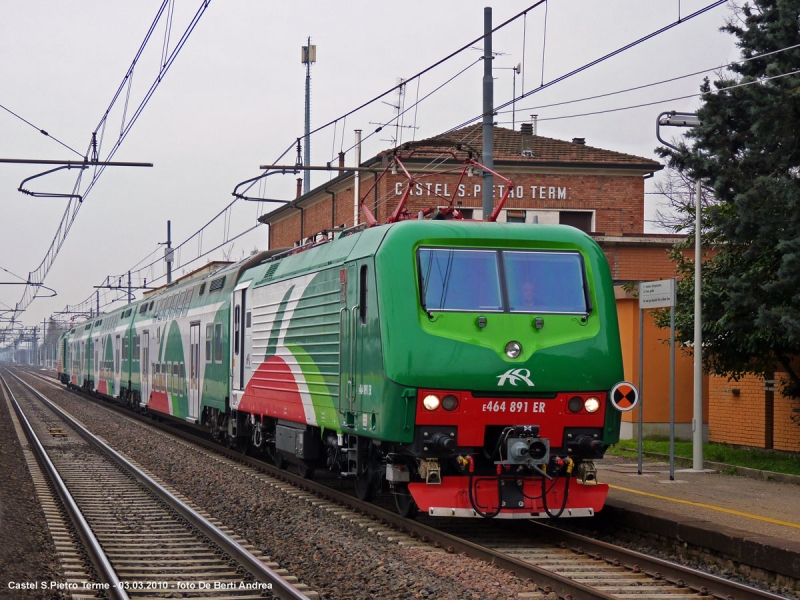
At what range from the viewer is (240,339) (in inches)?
665

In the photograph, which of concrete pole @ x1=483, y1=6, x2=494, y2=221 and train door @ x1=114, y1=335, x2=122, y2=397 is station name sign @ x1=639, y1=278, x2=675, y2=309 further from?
train door @ x1=114, y1=335, x2=122, y2=397

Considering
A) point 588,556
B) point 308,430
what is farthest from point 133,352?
point 588,556

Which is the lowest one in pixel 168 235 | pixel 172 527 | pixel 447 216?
pixel 172 527

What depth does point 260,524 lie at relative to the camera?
35.9 feet

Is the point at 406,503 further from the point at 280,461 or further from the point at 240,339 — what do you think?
the point at 240,339

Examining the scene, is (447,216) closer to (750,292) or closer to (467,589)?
(750,292)

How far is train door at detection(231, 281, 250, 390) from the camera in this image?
16531mm

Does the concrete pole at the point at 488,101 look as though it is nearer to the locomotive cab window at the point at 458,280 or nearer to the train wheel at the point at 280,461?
the train wheel at the point at 280,461

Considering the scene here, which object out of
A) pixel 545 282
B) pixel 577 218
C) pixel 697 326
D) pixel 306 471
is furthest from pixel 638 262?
pixel 545 282

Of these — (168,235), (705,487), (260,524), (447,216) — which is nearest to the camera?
(260,524)

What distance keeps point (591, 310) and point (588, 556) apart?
94.1 inches

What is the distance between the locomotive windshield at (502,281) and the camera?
10109mm

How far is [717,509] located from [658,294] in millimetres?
4008

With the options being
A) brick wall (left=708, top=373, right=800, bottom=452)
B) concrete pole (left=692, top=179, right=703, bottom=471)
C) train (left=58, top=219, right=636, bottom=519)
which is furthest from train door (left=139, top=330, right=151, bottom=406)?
train (left=58, top=219, right=636, bottom=519)
